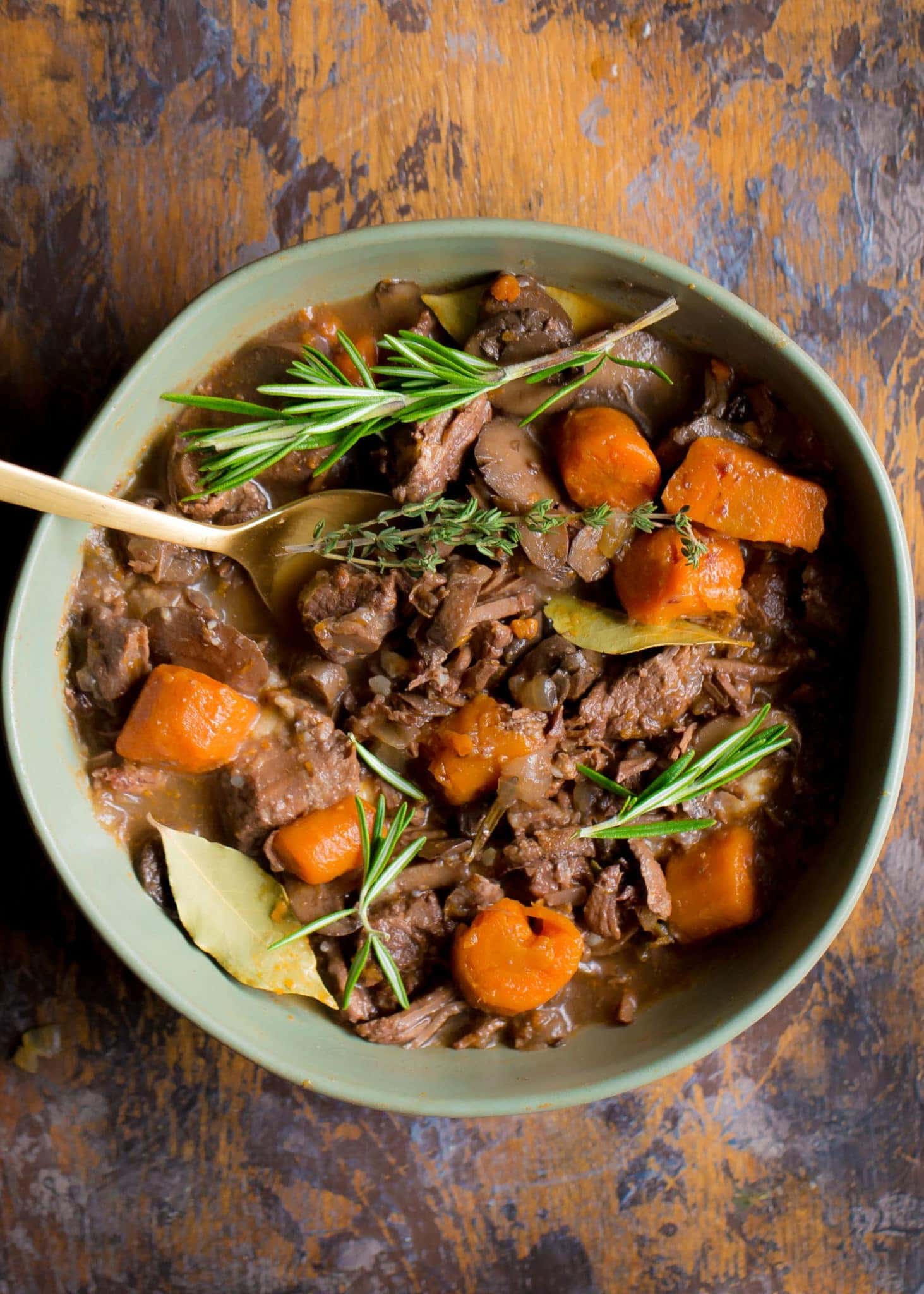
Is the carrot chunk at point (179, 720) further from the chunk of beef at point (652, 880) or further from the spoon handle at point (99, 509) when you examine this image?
the chunk of beef at point (652, 880)

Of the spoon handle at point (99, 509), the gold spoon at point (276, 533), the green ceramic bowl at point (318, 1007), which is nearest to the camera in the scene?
the spoon handle at point (99, 509)

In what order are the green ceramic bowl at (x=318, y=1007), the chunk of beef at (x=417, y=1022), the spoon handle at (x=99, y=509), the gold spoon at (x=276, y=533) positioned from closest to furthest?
the spoon handle at (x=99, y=509) → the green ceramic bowl at (x=318, y=1007) → the gold spoon at (x=276, y=533) → the chunk of beef at (x=417, y=1022)

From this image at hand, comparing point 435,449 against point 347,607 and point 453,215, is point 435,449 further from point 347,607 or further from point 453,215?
point 453,215

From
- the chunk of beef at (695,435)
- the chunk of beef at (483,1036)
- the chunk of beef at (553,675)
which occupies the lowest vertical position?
the chunk of beef at (483,1036)

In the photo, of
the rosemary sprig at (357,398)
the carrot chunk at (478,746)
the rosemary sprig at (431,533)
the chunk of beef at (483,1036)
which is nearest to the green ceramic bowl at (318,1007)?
the chunk of beef at (483,1036)

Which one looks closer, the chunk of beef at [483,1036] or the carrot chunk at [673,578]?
the carrot chunk at [673,578]

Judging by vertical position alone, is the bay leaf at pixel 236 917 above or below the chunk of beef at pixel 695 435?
below
